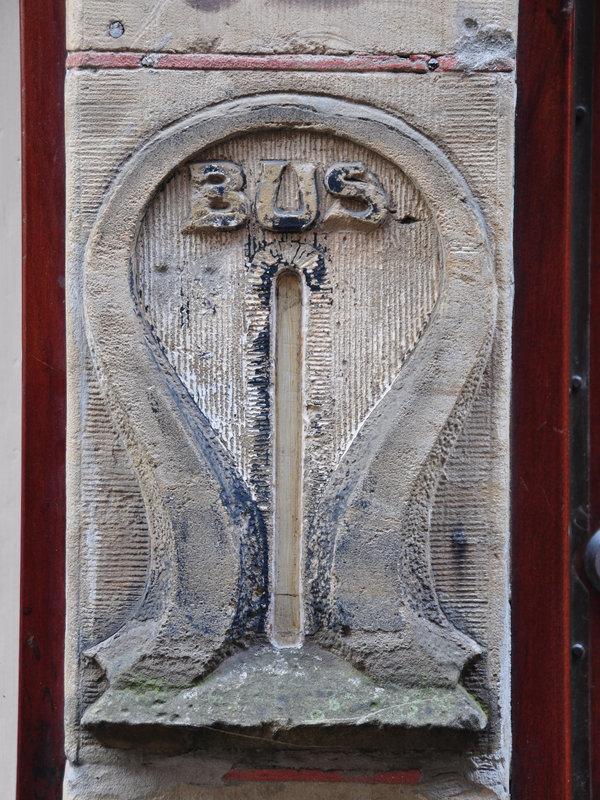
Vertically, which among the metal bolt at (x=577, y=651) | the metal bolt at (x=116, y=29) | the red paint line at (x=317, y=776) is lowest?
the red paint line at (x=317, y=776)

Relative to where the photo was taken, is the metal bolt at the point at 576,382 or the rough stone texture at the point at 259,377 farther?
the metal bolt at the point at 576,382

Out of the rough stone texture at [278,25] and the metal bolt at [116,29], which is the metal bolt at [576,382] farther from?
the metal bolt at [116,29]

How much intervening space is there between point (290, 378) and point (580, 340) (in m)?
0.49

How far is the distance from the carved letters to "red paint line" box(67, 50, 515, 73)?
13 cm

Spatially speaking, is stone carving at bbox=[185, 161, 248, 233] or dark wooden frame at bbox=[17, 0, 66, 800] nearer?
stone carving at bbox=[185, 161, 248, 233]

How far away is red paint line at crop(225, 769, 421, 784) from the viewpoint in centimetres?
110

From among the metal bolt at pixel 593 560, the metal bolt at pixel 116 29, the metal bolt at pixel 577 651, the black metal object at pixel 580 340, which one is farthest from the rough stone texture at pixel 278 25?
the metal bolt at pixel 577 651

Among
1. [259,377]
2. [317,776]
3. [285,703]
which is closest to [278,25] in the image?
[259,377]

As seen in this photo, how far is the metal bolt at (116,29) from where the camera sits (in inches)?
43.2

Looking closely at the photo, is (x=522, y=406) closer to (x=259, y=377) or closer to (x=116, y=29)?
(x=259, y=377)

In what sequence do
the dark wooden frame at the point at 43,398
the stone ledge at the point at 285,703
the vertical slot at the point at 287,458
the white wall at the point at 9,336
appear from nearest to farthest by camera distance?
the stone ledge at the point at 285,703
the vertical slot at the point at 287,458
the dark wooden frame at the point at 43,398
the white wall at the point at 9,336

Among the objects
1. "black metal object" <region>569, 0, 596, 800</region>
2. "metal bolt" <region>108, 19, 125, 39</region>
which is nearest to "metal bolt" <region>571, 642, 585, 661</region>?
"black metal object" <region>569, 0, 596, 800</region>

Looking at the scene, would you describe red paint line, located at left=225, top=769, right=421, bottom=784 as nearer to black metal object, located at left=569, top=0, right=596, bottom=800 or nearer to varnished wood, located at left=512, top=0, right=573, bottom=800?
varnished wood, located at left=512, top=0, right=573, bottom=800

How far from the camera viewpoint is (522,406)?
4.03 ft
